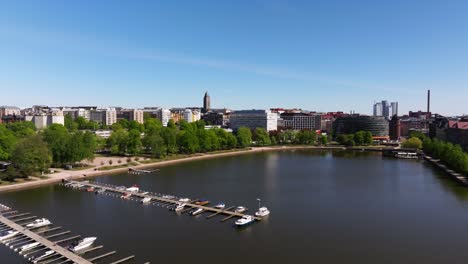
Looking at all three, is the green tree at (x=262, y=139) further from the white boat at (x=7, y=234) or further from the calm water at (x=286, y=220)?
the white boat at (x=7, y=234)

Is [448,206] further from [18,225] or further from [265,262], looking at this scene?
[18,225]

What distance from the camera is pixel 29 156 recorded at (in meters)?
42.8

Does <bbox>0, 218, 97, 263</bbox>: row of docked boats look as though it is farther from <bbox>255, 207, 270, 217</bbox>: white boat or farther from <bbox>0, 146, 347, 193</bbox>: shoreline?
<bbox>0, 146, 347, 193</bbox>: shoreline

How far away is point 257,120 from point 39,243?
110m

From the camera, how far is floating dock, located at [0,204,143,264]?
20688mm

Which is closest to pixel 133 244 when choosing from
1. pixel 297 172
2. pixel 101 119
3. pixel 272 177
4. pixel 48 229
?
pixel 48 229

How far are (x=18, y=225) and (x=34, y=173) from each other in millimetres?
21531

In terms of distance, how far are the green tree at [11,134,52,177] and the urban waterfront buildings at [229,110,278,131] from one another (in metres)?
90.2

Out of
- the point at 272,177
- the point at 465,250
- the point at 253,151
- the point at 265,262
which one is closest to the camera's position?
the point at 265,262

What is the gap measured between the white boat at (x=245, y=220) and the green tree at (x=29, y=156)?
29535 millimetres

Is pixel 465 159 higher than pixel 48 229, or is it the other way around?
pixel 465 159

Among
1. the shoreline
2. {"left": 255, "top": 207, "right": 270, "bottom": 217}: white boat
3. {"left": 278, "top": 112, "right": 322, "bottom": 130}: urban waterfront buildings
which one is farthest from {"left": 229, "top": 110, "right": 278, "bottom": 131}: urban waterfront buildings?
{"left": 255, "top": 207, "right": 270, "bottom": 217}: white boat

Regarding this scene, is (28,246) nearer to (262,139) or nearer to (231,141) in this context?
(231,141)

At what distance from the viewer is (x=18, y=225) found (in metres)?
26.5
